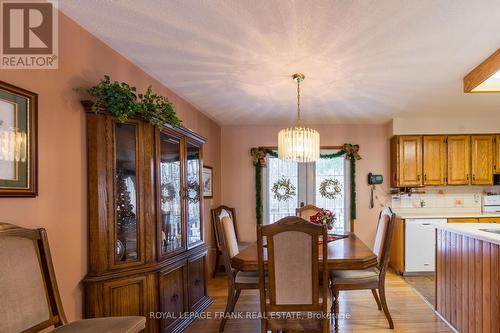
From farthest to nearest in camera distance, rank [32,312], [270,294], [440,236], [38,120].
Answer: [440,236]
[270,294]
[38,120]
[32,312]

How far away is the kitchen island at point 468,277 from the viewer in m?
2.23

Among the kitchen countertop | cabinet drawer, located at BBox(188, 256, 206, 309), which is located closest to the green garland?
cabinet drawer, located at BBox(188, 256, 206, 309)

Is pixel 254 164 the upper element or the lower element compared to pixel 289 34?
lower

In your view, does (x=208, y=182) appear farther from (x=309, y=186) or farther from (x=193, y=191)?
(x=309, y=186)

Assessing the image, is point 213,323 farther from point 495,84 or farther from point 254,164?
point 495,84

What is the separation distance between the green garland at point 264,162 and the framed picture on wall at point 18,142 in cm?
375

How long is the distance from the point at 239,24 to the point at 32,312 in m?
2.00

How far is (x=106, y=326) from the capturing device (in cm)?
162

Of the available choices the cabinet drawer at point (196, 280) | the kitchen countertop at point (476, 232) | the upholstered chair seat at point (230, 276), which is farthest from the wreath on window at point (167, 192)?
the kitchen countertop at point (476, 232)

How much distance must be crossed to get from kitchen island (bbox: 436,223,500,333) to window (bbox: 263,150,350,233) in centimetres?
206

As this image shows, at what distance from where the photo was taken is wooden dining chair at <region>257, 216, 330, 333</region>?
6.64ft

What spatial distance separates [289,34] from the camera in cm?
206

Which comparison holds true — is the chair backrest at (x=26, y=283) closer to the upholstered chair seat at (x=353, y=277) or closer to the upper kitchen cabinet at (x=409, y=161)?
the upholstered chair seat at (x=353, y=277)

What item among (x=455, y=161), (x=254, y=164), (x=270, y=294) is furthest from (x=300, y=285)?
(x=455, y=161)
